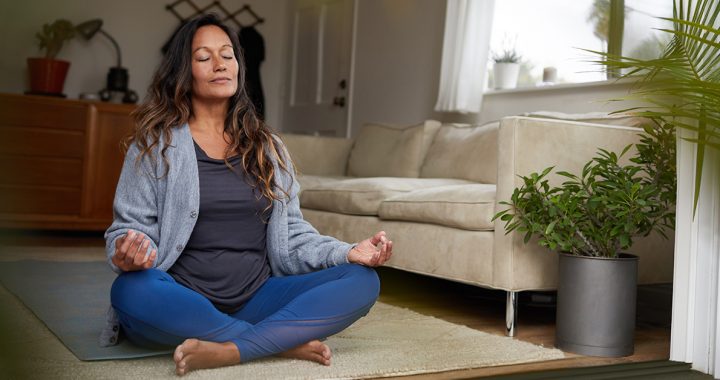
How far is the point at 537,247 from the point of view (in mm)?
2441

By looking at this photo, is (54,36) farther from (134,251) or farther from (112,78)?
(134,251)

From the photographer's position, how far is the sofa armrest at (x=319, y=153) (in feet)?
14.7

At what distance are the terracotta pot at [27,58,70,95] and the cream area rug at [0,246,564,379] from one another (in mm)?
3119

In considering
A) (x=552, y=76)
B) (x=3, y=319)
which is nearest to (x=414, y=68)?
(x=552, y=76)

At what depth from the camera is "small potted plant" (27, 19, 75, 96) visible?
5.27 metres

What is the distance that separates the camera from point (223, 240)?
183cm

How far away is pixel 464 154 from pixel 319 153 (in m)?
1.20

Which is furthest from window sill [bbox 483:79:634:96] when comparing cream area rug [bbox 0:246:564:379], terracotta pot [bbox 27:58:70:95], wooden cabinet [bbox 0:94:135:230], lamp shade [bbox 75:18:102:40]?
lamp shade [bbox 75:18:102:40]

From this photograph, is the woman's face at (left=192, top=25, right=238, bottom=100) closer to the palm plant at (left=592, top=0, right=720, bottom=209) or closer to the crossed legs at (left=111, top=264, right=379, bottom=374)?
the crossed legs at (left=111, top=264, right=379, bottom=374)

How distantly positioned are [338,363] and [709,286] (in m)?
1.02

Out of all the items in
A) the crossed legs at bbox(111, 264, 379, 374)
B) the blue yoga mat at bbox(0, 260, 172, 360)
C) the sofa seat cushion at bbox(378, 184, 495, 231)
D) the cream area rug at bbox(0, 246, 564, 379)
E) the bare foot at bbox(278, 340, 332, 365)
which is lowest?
the blue yoga mat at bbox(0, 260, 172, 360)

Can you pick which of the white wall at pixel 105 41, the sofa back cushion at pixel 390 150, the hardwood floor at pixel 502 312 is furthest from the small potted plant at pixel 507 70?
the white wall at pixel 105 41

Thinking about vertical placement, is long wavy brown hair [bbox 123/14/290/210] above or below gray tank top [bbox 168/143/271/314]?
above

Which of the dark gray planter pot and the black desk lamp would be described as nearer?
the dark gray planter pot
